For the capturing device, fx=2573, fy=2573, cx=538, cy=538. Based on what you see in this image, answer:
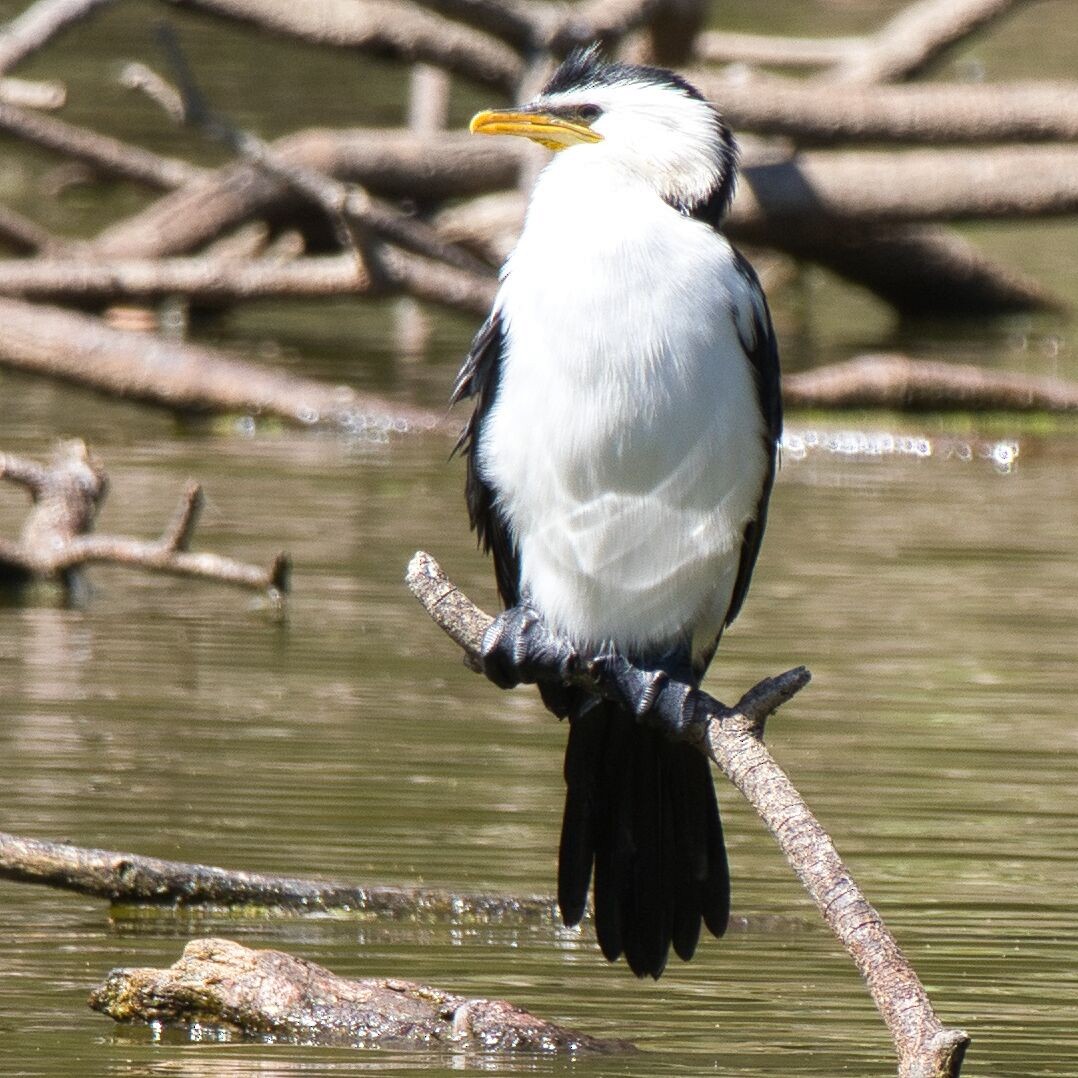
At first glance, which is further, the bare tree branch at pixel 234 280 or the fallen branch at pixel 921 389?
the fallen branch at pixel 921 389

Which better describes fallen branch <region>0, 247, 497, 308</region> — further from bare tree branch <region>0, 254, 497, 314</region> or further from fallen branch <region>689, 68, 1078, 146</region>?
fallen branch <region>689, 68, 1078, 146</region>

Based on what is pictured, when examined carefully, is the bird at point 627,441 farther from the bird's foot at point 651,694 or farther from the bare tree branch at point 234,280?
the bare tree branch at point 234,280

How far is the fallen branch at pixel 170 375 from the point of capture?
10.1 metres

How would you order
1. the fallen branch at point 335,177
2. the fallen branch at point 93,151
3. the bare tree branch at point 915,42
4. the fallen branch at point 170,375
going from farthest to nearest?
the bare tree branch at point 915,42 → the fallen branch at point 335,177 → the fallen branch at point 93,151 → the fallen branch at point 170,375

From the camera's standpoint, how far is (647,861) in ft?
12.8

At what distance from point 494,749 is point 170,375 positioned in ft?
14.5

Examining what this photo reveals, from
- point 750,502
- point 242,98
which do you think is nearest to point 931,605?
point 750,502

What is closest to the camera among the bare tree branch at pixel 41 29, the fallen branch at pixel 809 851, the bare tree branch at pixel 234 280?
the fallen branch at pixel 809 851

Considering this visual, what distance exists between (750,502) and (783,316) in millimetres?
9999

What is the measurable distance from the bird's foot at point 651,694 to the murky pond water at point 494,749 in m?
0.53

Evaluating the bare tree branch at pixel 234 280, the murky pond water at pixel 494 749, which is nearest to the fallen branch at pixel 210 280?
the bare tree branch at pixel 234 280

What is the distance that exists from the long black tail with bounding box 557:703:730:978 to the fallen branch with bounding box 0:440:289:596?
9.87 feet

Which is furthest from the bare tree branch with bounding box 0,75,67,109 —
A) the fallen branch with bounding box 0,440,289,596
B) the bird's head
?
the bird's head

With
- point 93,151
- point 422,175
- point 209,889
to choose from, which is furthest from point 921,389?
point 209,889
